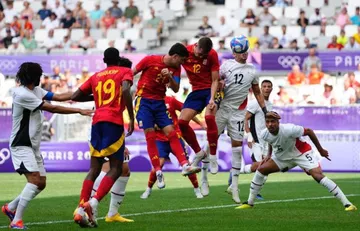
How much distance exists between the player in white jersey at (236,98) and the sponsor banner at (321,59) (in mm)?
14168

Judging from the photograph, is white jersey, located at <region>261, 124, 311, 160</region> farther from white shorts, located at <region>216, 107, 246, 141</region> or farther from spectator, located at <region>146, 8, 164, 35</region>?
spectator, located at <region>146, 8, 164, 35</region>

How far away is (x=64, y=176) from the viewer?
26.8m

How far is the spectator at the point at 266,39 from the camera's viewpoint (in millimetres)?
34031

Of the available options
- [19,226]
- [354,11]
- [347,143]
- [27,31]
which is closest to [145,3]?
[27,31]

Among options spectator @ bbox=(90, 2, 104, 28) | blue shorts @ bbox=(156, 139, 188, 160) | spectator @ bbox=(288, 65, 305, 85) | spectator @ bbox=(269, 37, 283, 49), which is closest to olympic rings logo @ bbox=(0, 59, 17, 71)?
spectator @ bbox=(90, 2, 104, 28)

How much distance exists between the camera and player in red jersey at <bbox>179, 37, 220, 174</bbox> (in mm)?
17719

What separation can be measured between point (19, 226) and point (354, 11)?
2390cm

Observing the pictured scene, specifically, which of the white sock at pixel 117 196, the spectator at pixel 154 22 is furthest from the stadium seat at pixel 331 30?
the white sock at pixel 117 196

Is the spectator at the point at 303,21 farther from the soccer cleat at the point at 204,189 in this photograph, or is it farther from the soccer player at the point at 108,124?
the soccer player at the point at 108,124

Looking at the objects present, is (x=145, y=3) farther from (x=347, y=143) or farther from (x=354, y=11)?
(x=347, y=143)

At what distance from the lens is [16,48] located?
121 ft

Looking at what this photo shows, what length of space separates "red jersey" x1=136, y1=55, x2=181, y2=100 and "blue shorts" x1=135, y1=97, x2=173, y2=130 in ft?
0.28

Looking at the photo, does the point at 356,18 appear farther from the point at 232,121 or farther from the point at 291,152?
the point at 291,152

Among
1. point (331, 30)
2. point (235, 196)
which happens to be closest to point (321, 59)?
A: point (331, 30)
